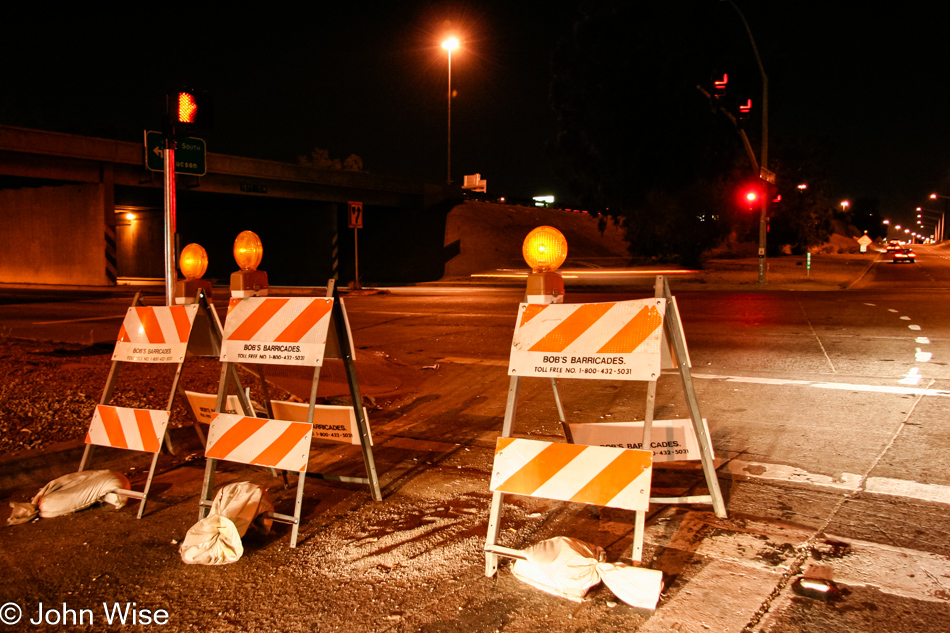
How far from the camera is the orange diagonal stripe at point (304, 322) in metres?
4.52

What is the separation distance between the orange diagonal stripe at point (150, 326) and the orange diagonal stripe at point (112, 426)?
1.93ft

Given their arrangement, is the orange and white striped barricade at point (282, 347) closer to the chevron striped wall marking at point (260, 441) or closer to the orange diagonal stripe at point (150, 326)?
the chevron striped wall marking at point (260, 441)

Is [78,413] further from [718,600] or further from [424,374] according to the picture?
[718,600]

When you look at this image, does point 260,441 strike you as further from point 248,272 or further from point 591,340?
point 591,340

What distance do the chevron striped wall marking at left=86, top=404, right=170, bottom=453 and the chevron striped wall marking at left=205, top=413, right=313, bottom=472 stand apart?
50cm

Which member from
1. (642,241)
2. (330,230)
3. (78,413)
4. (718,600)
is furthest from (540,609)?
(330,230)

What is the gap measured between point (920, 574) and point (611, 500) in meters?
1.63

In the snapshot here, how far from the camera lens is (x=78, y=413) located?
637 centimetres

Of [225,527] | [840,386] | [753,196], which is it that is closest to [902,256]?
[753,196]

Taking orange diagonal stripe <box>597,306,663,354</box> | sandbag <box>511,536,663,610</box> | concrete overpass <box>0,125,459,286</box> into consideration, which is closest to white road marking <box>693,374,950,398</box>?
orange diagonal stripe <box>597,306,663,354</box>

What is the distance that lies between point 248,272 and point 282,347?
2.67 ft

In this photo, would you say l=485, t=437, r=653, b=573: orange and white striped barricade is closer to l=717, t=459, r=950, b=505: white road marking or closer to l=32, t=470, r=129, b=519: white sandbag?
l=717, t=459, r=950, b=505: white road marking

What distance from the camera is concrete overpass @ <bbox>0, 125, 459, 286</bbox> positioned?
35.5 m

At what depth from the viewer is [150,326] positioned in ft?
17.1
